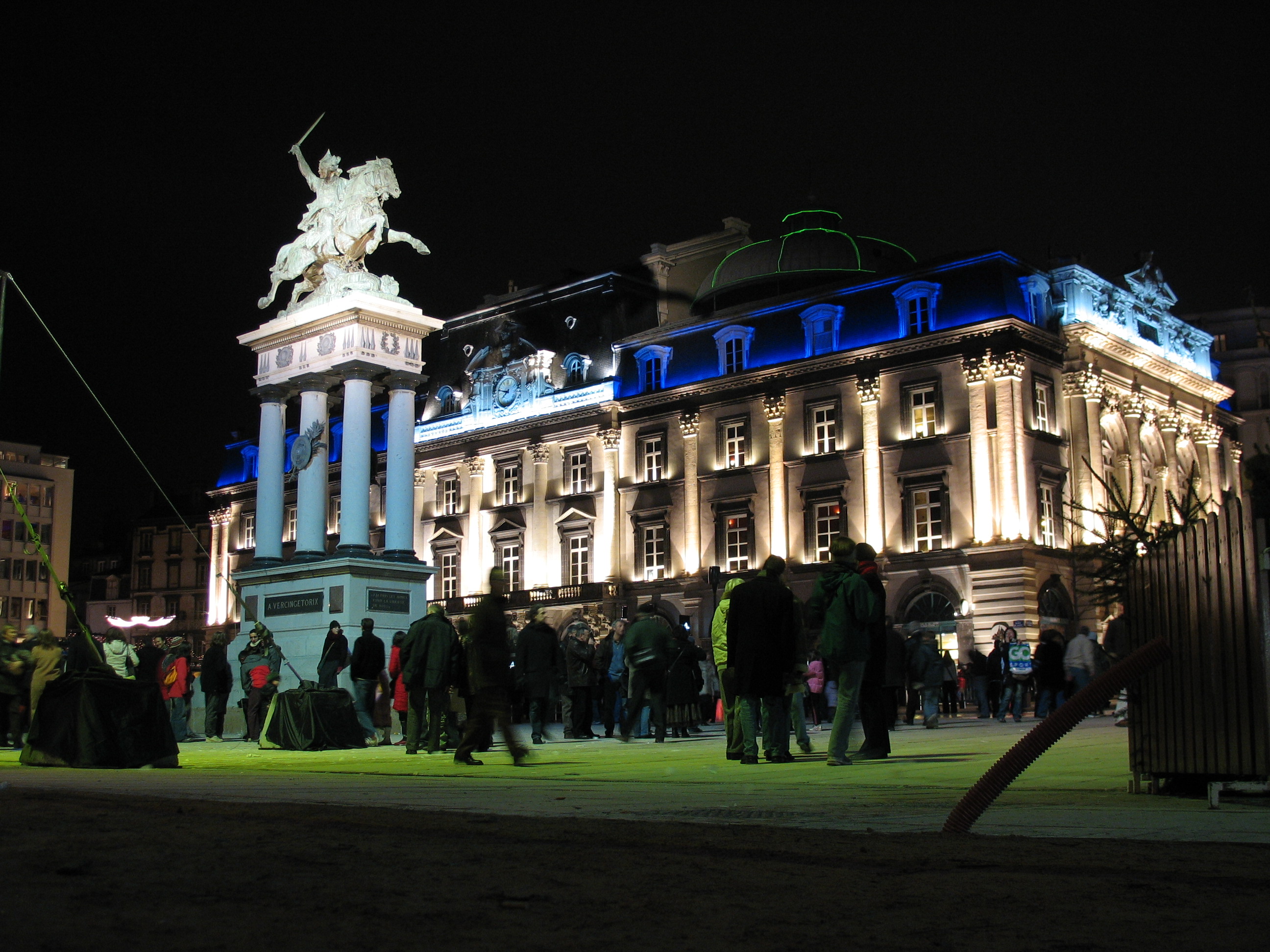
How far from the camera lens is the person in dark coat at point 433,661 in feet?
55.0

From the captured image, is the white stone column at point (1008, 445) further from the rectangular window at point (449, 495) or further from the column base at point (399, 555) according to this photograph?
the rectangular window at point (449, 495)

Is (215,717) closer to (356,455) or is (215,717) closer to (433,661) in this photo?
(356,455)

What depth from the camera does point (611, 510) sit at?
56.8 metres

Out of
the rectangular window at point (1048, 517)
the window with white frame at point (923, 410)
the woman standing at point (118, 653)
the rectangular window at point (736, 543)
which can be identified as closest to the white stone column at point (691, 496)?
the rectangular window at point (736, 543)

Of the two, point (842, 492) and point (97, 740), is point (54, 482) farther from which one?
point (97, 740)

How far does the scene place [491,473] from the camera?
200ft

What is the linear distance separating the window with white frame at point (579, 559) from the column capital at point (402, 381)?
96.4 feet

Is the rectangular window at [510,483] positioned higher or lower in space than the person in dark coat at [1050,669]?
higher

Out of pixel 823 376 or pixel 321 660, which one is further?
pixel 823 376

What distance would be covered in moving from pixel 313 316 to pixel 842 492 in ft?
87.2

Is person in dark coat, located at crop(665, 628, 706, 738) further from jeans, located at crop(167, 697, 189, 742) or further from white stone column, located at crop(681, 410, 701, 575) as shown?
white stone column, located at crop(681, 410, 701, 575)

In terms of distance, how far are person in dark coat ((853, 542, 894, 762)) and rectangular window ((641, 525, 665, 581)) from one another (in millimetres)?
41374

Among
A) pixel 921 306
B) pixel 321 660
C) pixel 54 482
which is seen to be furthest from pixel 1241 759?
pixel 54 482

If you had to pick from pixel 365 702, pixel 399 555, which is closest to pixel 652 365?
pixel 399 555
